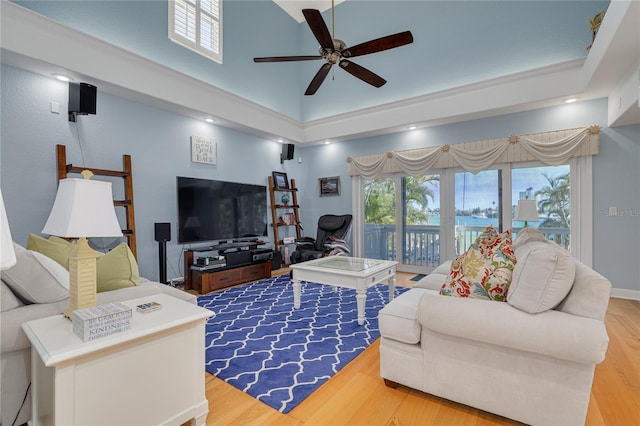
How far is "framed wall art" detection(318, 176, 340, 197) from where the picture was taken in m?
6.14

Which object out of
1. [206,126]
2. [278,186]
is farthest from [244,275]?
[206,126]

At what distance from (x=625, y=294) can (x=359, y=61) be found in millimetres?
5145

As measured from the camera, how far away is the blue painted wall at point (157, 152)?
10.1ft

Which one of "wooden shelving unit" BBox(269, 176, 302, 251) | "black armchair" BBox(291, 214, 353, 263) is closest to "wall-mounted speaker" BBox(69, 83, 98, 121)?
"wooden shelving unit" BBox(269, 176, 302, 251)

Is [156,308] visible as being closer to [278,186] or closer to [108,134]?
[108,134]

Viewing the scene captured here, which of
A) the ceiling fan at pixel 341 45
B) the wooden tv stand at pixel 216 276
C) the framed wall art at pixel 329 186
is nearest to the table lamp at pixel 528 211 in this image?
the ceiling fan at pixel 341 45

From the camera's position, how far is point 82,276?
1.38 metres

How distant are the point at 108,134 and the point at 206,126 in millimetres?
1415

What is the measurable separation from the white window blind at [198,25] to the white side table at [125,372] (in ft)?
13.8

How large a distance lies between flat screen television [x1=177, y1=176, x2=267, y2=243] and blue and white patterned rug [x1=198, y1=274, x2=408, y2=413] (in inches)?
39.1

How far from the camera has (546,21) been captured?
4.08m

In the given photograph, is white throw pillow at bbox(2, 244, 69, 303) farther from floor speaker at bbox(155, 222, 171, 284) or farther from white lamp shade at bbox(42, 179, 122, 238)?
floor speaker at bbox(155, 222, 171, 284)

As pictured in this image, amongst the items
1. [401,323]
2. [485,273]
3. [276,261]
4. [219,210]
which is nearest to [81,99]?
[219,210]

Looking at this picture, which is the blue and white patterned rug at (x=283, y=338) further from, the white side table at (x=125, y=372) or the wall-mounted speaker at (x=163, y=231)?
the wall-mounted speaker at (x=163, y=231)
